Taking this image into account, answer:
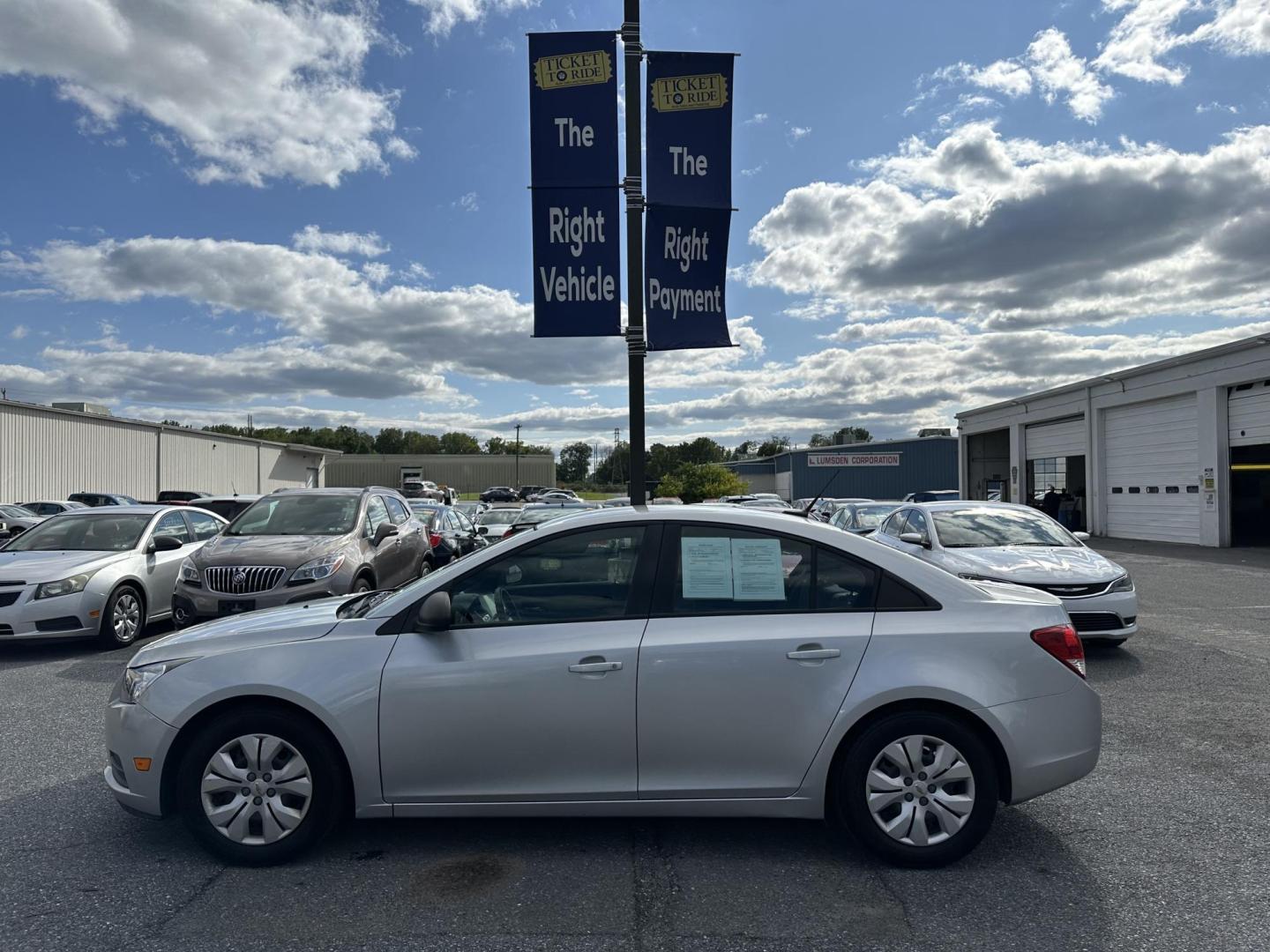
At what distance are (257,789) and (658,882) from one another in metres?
1.75

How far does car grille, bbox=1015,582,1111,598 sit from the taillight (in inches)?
174

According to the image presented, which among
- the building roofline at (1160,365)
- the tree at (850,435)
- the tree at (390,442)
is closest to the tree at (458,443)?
the tree at (390,442)

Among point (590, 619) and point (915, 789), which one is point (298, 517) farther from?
point (915, 789)

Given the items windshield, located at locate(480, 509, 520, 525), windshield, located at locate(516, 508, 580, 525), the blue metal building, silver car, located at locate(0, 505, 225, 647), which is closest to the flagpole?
silver car, located at locate(0, 505, 225, 647)

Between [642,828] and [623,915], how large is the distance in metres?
0.86

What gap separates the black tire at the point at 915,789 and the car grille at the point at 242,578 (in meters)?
6.26

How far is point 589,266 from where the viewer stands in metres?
7.48

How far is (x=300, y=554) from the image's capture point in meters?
8.43

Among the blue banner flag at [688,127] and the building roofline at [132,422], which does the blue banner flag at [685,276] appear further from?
the building roofline at [132,422]

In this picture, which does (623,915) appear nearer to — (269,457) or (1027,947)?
(1027,947)

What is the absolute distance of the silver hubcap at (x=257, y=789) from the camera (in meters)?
3.65

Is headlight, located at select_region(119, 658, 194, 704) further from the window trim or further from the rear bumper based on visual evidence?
the rear bumper

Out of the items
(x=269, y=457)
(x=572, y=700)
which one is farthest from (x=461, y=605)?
(x=269, y=457)

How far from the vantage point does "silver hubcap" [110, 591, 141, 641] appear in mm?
8879
